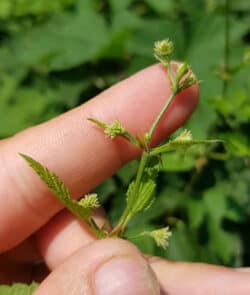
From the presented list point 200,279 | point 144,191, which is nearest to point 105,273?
point 144,191

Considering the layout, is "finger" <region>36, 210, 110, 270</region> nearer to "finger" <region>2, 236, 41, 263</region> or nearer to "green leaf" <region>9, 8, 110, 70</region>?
"finger" <region>2, 236, 41, 263</region>

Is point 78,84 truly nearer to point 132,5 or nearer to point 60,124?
point 132,5

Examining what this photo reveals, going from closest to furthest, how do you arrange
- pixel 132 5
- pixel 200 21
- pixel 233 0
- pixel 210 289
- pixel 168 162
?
pixel 210 289 → pixel 168 162 → pixel 200 21 → pixel 233 0 → pixel 132 5

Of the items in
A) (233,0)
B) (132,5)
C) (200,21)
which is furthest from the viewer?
(132,5)

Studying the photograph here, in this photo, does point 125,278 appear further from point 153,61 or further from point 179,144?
point 153,61

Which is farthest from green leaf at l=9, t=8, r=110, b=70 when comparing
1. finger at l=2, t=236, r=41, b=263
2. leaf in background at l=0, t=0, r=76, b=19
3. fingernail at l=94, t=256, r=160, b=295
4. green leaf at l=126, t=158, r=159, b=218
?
fingernail at l=94, t=256, r=160, b=295

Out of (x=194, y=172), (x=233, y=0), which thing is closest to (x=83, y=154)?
(x=194, y=172)

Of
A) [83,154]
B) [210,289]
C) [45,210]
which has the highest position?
[83,154]

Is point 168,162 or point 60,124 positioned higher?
point 60,124

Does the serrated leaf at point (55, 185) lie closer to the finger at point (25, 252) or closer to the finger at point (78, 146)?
the finger at point (78, 146)
